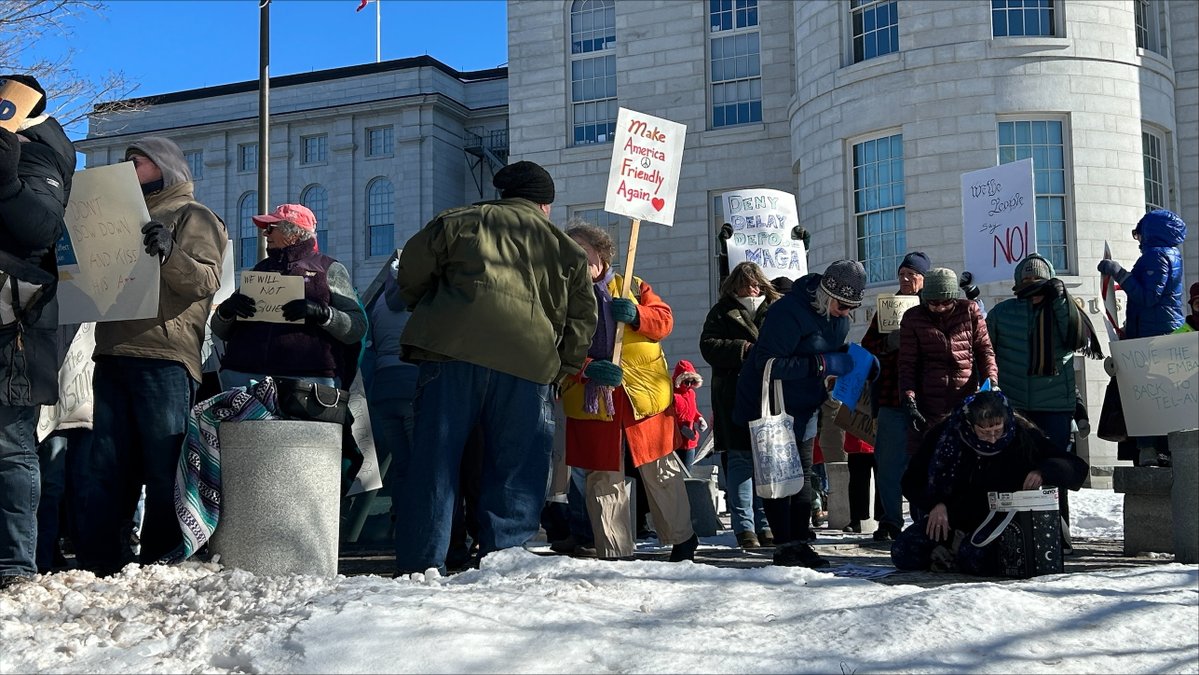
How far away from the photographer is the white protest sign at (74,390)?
707 centimetres

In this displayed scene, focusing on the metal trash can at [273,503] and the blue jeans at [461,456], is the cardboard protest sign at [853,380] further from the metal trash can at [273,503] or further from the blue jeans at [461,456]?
the metal trash can at [273,503]

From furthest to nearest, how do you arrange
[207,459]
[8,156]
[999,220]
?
[999,220] < [207,459] < [8,156]

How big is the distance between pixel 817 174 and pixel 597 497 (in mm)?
15452

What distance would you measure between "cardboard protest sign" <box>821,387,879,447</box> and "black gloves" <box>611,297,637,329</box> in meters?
2.73

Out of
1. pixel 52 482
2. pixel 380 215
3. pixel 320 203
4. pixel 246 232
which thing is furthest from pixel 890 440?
pixel 246 232

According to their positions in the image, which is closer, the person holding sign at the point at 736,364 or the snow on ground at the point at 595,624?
the snow on ground at the point at 595,624

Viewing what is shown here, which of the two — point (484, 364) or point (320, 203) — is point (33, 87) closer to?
point (484, 364)

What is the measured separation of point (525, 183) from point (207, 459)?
78.9 inches

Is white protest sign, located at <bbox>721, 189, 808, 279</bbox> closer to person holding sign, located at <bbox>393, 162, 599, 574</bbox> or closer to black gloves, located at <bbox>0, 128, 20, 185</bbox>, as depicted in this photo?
person holding sign, located at <bbox>393, 162, 599, 574</bbox>

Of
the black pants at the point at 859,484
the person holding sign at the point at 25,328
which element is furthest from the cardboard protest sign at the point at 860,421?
the person holding sign at the point at 25,328

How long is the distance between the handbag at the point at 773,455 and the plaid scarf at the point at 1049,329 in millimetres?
2329

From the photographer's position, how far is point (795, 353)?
7.25 meters

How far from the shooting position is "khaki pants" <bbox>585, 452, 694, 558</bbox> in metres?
7.45

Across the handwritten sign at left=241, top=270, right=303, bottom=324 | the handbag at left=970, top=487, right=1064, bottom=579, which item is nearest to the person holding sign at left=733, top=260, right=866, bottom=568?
the handbag at left=970, top=487, right=1064, bottom=579
